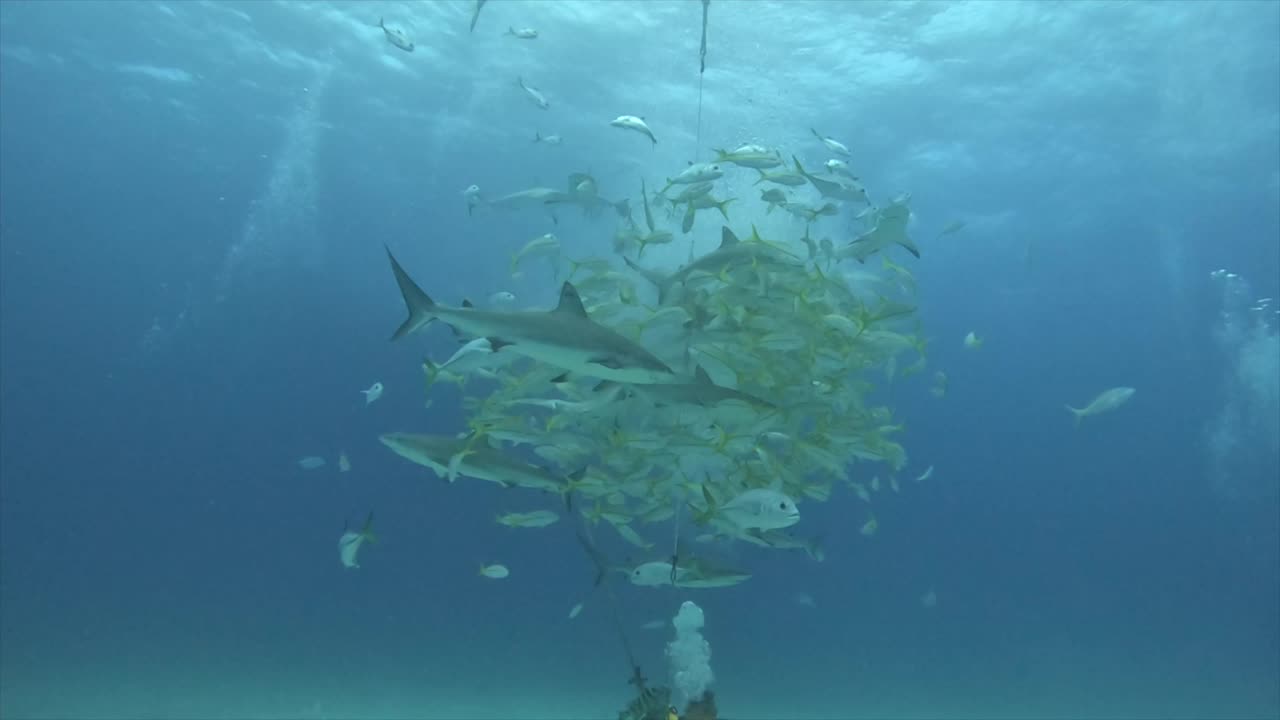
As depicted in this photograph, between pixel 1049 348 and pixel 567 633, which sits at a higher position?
pixel 1049 348

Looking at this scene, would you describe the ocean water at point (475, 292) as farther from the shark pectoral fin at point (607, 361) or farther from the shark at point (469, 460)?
the shark pectoral fin at point (607, 361)

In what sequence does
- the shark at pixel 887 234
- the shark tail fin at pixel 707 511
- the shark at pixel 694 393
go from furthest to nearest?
the shark at pixel 887 234, the shark tail fin at pixel 707 511, the shark at pixel 694 393

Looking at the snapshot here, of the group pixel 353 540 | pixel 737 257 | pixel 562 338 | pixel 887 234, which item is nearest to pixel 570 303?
pixel 562 338

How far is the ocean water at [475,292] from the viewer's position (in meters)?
18.1

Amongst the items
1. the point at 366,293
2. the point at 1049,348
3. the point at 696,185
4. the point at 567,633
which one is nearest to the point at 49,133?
the point at 366,293

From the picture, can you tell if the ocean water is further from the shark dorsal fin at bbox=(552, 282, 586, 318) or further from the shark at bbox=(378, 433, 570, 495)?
the shark dorsal fin at bbox=(552, 282, 586, 318)

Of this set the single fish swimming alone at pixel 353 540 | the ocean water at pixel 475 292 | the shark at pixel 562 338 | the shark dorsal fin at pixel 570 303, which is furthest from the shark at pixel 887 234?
the single fish swimming alone at pixel 353 540

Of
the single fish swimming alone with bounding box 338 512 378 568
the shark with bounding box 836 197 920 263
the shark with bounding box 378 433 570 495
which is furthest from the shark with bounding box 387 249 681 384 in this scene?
the single fish swimming alone with bounding box 338 512 378 568

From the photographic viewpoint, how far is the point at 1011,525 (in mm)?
49594

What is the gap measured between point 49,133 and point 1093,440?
5109cm

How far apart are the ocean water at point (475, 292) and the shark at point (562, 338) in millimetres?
8679

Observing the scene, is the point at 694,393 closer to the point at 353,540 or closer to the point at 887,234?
the point at 887,234

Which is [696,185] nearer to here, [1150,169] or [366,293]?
[1150,169]

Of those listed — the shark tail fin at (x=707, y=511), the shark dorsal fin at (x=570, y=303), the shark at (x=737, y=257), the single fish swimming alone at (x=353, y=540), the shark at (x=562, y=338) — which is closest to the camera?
the shark at (x=562, y=338)
